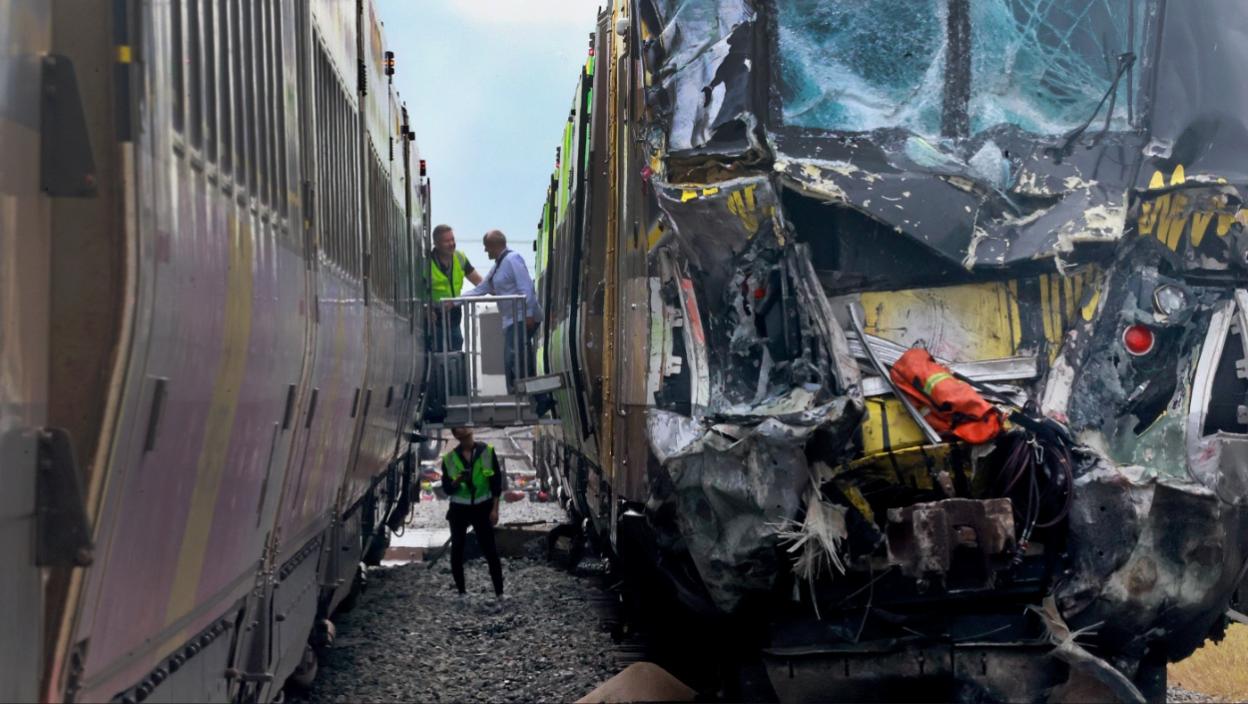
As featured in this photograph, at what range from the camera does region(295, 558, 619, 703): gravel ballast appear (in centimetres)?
837

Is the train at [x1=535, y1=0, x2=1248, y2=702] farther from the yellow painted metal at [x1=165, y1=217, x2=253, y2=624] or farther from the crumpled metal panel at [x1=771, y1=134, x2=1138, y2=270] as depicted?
the yellow painted metal at [x1=165, y1=217, x2=253, y2=624]

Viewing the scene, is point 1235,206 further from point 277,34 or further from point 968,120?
point 277,34

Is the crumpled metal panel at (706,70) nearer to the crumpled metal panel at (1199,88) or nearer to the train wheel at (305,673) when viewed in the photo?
the crumpled metal panel at (1199,88)

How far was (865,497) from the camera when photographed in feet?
18.4

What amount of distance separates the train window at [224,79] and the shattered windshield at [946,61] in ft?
9.14

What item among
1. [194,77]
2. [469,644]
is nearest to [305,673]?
[469,644]

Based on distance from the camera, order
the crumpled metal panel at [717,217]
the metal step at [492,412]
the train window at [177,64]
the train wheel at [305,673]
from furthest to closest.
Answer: the metal step at [492,412]
the train wheel at [305,673]
the crumpled metal panel at [717,217]
the train window at [177,64]

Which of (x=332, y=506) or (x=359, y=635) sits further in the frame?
(x=359, y=635)

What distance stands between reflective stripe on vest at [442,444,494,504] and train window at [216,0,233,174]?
28.1 feet

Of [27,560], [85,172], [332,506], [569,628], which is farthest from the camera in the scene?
[569,628]

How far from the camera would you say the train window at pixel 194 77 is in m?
3.11

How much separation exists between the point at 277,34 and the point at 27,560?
2.67 metres

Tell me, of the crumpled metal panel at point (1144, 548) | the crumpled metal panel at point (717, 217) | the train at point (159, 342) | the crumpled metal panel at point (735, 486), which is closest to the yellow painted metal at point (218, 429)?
the train at point (159, 342)

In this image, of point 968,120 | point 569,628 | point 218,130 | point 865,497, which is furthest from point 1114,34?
point 569,628
